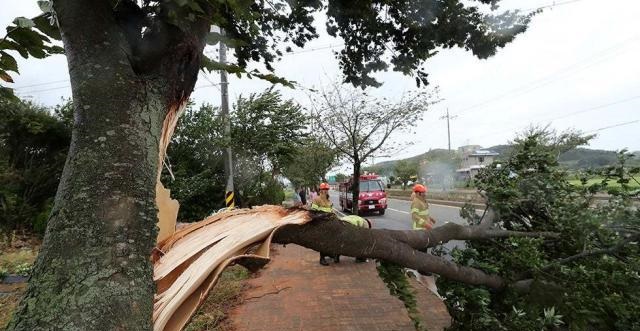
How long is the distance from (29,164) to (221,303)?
32.7 ft

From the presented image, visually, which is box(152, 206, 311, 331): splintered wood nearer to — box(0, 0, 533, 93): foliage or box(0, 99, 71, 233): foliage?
box(0, 0, 533, 93): foliage

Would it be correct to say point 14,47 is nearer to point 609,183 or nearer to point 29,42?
point 29,42

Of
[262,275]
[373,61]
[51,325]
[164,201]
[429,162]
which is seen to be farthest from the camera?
[429,162]

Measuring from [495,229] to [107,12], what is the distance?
10.6ft

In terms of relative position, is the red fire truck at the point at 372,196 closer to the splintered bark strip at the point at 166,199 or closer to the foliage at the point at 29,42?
the splintered bark strip at the point at 166,199

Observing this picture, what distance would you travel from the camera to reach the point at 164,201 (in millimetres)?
1710

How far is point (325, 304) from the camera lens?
229 inches

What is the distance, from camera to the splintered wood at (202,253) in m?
1.41

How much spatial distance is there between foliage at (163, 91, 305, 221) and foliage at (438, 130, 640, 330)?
995cm

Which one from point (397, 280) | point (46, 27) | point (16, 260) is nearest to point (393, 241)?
point (397, 280)

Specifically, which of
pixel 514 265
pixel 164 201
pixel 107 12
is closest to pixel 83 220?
pixel 164 201

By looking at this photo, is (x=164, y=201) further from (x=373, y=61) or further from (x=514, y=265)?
(x=373, y=61)

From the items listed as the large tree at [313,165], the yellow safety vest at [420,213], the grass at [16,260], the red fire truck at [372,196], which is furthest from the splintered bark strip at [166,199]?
the large tree at [313,165]

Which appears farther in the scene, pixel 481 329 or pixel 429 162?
pixel 429 162
